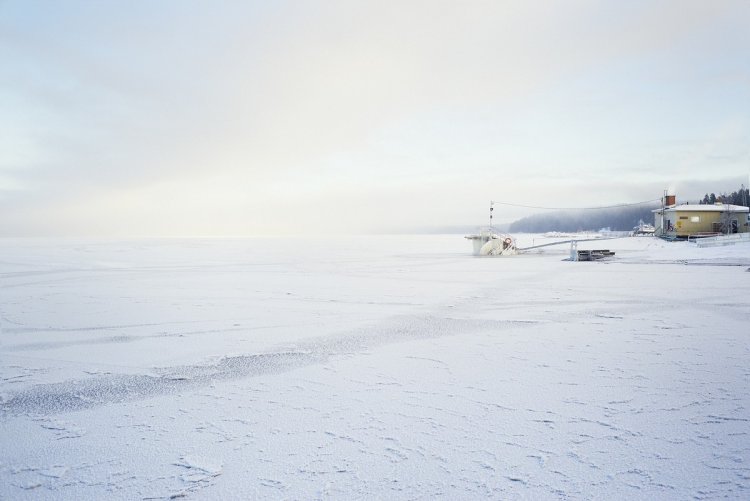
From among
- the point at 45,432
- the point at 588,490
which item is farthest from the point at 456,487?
the point at 45,432

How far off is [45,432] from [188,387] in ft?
3.79

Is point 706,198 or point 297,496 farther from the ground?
point 706,198

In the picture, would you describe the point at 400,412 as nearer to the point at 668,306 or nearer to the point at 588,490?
the point at 588,490

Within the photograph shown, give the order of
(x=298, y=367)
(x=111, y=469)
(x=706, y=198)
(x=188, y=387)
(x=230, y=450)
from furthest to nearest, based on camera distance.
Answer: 1. (x=706, y=198)
2. (x=298, y=367)
3. (x=188, y=387)
4. (x=230, y=450)
5. (x=111, y=469)

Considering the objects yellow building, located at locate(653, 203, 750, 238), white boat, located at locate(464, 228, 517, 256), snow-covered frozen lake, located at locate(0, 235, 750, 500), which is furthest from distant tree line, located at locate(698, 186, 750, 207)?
snow-covered frozen lake, located at locate(0, 235, 750, 500)

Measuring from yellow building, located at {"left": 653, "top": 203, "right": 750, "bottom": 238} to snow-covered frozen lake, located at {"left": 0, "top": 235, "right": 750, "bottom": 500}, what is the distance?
37941mm

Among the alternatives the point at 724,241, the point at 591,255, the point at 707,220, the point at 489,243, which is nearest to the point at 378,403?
the point at 591,255

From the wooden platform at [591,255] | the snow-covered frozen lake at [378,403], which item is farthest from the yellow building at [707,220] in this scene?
the snow-covered frozen lake at [378,403]

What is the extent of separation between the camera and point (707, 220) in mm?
38906

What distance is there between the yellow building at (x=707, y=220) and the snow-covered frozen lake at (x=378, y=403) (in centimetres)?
3794

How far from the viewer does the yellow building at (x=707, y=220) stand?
126ft

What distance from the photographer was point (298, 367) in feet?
15.7

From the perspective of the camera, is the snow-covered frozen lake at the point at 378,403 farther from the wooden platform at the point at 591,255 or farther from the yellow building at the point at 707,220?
the yellow building at the point at 707,220

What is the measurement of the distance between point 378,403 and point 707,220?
154 ft
